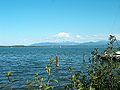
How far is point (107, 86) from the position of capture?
441 inches

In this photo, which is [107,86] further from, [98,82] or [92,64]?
[92,64]

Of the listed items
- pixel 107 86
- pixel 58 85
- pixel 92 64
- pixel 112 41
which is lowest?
pixel 58 85

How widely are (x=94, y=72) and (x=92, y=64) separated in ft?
3.18

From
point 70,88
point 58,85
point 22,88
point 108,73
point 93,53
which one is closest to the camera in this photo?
point 70,88

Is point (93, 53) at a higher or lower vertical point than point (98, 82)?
higher

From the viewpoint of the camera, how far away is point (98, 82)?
1088 cm

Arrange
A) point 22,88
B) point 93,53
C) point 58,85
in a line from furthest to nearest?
point 58,85 < point 22,88 < point 93,53

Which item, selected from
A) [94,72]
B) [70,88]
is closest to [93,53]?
[94,72]

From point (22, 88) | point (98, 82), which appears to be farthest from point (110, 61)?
point (22, 88)

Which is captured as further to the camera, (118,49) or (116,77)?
(118,49)

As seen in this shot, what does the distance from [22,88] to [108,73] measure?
26.4 meters

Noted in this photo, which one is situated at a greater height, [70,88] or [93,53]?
[93,53]

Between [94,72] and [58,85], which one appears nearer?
[94,72]

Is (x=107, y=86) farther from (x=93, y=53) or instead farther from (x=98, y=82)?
(x=93, y=53)
